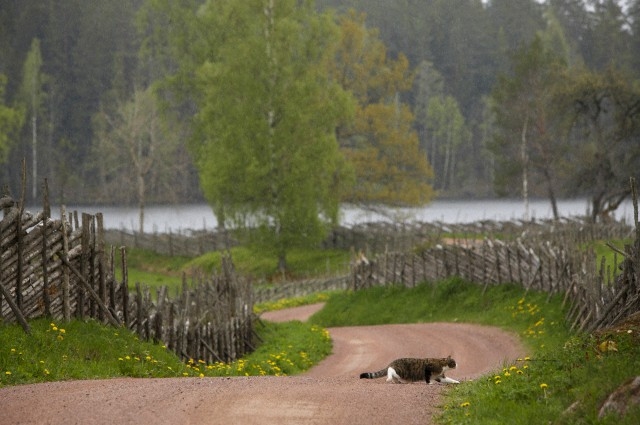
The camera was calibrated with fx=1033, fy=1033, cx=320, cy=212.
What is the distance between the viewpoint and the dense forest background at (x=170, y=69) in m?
94.8

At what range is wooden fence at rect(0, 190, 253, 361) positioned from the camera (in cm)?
1606

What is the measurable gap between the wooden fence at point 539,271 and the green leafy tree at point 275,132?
10720 mm

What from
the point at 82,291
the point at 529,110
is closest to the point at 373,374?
the point at 82,291

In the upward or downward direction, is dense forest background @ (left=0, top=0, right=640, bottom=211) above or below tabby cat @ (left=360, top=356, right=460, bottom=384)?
above

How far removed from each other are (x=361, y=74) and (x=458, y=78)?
7025 cm

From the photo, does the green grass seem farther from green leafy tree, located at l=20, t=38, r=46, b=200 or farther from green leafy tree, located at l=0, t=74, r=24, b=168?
green leafy tree, located at l=20, t=38, r=46, b=200

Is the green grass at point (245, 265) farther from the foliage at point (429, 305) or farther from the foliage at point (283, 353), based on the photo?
the foliage at point (283, 353)

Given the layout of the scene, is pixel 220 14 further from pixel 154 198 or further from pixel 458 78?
pixel 458 78

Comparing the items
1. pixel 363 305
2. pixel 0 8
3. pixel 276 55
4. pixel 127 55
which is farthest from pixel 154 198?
pixel 363 305

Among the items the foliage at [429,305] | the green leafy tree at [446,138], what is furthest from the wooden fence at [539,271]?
the green leafy tree at [446,138]

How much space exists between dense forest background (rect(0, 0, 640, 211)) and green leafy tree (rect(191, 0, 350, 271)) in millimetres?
21783

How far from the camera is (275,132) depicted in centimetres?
4462

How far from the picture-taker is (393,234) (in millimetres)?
51031

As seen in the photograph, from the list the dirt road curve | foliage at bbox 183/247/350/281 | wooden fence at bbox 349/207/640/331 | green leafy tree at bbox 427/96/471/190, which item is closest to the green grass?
foliage at bbox 183/247/350/281
